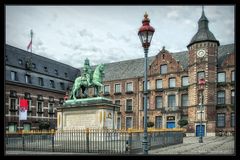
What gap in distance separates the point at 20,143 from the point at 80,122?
421 centimetres

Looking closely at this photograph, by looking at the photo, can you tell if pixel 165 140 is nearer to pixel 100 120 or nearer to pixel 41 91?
pixel 100 120

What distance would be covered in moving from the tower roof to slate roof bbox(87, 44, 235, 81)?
4401 mm

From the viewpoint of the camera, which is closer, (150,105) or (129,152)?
(129,152)

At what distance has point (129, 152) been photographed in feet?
48.2

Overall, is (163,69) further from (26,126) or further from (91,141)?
(91,141)

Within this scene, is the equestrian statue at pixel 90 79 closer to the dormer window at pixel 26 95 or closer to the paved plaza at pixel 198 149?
the paved plaza at pixel 198 149

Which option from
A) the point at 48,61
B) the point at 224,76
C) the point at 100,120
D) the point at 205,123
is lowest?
the point at 205,123

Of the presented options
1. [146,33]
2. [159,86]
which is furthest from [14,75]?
[146,33]

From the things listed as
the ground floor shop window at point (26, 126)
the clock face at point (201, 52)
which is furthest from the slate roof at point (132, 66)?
the ground floor shop window at point (26, 126)

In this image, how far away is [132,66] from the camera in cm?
5222

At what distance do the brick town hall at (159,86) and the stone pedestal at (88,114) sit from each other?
819 inches

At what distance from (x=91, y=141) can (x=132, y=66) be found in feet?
118

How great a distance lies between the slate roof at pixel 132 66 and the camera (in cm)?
4431
